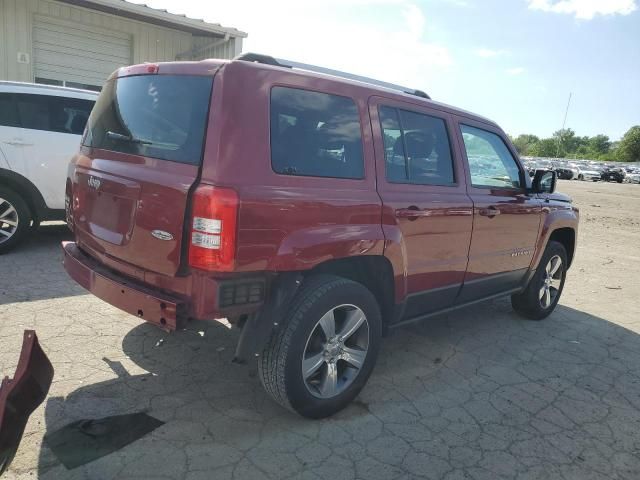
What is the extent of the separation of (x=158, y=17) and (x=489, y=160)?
8.74 m

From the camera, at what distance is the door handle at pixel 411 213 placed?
3.17 metres

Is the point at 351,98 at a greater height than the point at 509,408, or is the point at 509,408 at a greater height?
the point at 351,98

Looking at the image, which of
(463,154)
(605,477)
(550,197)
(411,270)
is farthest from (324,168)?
(550,197)

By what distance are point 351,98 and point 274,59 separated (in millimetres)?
511

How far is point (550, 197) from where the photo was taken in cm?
484

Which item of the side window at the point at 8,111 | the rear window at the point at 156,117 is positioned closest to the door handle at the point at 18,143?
the side window at the point at 8,111

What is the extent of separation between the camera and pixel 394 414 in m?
3.09

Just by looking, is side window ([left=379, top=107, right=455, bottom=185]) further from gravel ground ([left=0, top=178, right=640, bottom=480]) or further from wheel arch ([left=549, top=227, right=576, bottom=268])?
wheel arch ([left=549, top=227, right=576, bottom=268])

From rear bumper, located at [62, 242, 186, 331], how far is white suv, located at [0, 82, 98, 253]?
3119 mm

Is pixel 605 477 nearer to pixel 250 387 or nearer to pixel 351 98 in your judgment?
pixel 250 387

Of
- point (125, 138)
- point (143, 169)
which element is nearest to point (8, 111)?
point (125, 138)

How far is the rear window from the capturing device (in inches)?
99.3

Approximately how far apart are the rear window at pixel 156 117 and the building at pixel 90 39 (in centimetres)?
813

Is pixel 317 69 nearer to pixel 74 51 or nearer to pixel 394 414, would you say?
pixel 394 414
